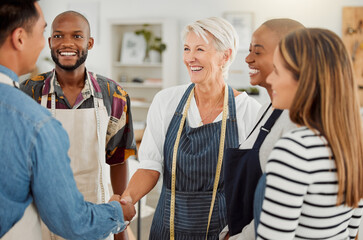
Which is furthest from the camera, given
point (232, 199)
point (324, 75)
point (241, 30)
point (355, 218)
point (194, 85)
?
point (241, 30)

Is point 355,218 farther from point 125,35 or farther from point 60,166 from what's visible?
point 125,35

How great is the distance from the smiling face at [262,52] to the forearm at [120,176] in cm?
83

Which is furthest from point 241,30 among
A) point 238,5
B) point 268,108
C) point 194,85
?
point 268,108

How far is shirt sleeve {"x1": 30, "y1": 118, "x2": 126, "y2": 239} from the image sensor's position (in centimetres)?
93

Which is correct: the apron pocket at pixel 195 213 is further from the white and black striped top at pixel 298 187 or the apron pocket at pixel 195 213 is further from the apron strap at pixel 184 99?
the white and black striped top at pixel 298 187

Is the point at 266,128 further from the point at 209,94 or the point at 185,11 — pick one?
the point at 185,11

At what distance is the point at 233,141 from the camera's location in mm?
1546

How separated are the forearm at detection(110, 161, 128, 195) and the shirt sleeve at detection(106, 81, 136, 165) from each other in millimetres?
46

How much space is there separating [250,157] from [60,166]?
0.54 metres

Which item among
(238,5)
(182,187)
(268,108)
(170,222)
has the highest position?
(238,5)

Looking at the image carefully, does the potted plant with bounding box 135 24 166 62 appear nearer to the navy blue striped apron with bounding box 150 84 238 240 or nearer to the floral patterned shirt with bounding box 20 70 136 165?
the floral patterned shirt with bounding box 20 70 136 165

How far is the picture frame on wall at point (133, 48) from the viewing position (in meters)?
6.44

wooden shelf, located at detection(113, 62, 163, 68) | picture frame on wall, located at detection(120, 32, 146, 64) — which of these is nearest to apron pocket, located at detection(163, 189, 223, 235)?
wooden shelf, located at detection(113, 62, 163, 68)

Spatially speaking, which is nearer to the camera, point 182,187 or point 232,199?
point 232,199
